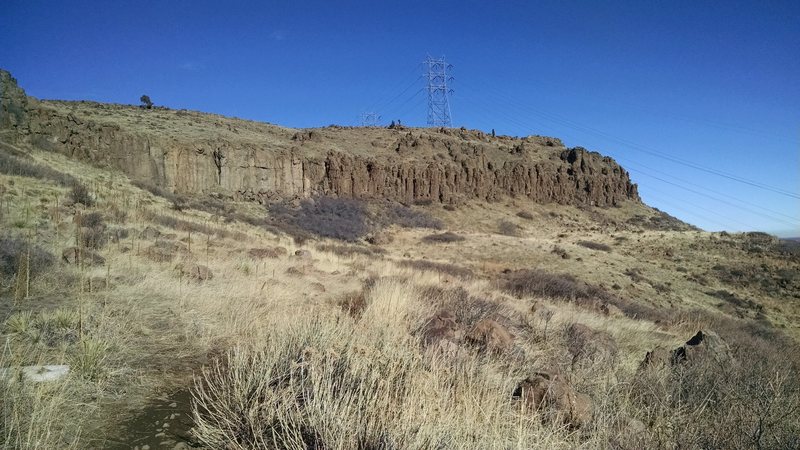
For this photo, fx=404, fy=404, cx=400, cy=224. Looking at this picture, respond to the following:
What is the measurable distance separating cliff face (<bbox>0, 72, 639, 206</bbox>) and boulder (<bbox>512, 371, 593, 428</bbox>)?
27.8 meters

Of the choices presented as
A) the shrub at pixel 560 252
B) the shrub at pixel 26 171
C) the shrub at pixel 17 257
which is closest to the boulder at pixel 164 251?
the shrub at pixel 17 257

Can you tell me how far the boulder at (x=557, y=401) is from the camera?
10.4ft

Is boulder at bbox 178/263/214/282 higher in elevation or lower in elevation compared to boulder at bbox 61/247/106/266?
lower

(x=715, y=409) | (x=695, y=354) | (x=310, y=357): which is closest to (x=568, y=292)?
(x=695, y=354)

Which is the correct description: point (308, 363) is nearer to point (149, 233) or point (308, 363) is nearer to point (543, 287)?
point (149, 233)

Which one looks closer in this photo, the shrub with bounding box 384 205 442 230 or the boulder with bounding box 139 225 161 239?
the boulder with bounding box 139 225 161 239

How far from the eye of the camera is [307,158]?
39.2 meters

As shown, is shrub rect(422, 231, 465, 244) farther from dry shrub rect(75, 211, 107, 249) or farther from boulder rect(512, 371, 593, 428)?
boulder rect(512, 371, 593, 428)

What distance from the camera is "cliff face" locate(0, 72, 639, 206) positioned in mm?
26859

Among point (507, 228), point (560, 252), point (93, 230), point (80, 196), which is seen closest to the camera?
point (93, 230)

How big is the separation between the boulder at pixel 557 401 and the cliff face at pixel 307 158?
2782 cm

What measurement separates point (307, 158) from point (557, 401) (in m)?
38.2

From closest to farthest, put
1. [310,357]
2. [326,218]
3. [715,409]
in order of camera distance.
Answer: [310,357], [715,409], [326,218]

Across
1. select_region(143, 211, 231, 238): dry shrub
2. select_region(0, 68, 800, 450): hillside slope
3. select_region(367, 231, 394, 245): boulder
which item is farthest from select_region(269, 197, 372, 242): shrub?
select_region(0, 68, 800, 450): hillside slope
